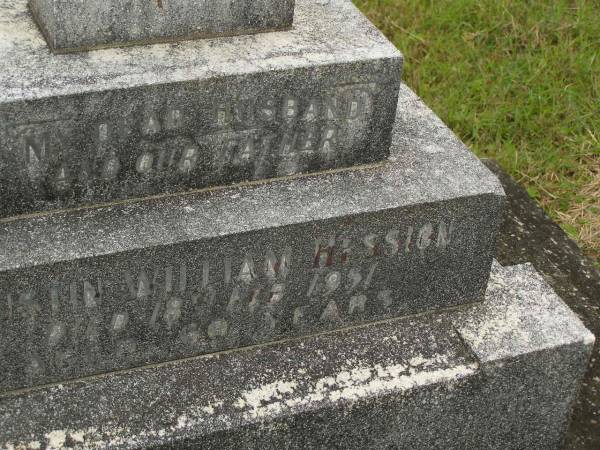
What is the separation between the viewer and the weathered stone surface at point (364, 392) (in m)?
2.25

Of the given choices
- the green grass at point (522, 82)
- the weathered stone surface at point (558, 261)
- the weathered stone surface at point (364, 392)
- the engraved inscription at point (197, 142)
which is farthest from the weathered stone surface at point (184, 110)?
the green grass at point (522, 82)

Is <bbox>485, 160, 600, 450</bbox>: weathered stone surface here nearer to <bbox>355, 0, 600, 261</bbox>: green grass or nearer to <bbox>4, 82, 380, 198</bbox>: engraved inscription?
<bbox>355, 0, 600, 261</bbox>: green grass

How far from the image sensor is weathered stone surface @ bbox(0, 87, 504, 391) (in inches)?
86.0

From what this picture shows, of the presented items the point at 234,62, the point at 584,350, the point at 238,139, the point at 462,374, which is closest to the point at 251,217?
the point at 238,139

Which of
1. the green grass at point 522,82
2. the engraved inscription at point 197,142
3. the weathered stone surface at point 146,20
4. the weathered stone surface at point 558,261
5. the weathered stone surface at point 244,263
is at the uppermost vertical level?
the weathered stone surface at point 146,20

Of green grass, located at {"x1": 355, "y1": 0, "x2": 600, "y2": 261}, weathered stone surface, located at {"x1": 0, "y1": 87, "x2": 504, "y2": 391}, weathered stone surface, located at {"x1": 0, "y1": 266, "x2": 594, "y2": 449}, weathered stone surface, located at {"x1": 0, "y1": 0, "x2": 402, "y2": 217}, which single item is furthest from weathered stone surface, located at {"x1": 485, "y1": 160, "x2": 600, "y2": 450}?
weathered stone surface, located at {"x1": 0, "y1": 0, "x2": 402, "y2": 217}

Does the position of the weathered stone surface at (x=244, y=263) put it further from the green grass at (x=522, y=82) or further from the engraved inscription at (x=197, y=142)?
the green grass at (x=522, y=82)

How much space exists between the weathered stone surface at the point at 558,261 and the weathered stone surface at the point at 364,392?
23 cm

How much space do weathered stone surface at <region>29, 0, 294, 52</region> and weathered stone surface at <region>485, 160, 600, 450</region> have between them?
4.63 feet

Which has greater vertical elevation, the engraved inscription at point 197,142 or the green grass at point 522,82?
the engraved inscription at point 197,142

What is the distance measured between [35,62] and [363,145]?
2.65ft

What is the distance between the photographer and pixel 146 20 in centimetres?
219

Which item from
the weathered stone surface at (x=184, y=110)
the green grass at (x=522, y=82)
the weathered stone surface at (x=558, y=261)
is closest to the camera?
the weathered stone surface at (x=184, y=110)

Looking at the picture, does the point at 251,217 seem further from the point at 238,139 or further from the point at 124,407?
the point at 124,407
